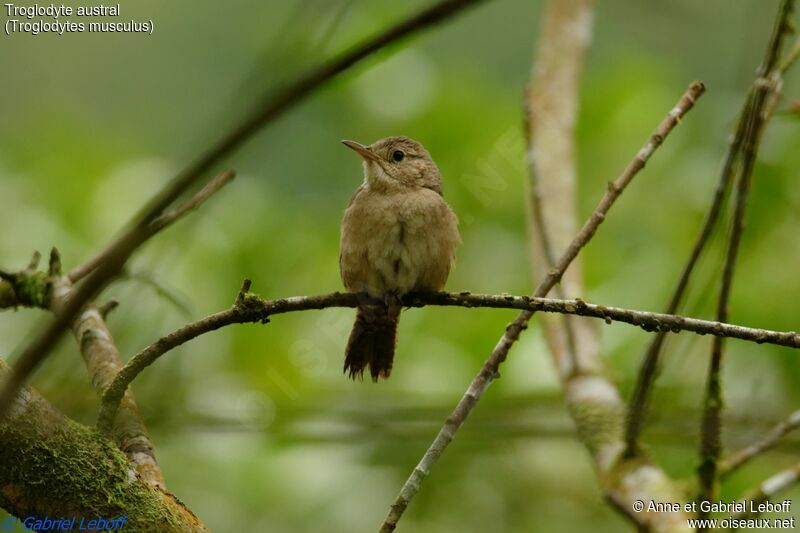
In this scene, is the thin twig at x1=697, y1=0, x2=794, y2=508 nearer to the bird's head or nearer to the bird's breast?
the bird's breast

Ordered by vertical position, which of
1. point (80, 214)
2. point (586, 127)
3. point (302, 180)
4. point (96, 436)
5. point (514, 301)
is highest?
point (586, 127)

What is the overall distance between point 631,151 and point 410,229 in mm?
2139

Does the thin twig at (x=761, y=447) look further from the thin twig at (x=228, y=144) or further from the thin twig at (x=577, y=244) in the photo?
the thin twig at (x=228, y=144)

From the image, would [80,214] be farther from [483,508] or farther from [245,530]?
[483,508]

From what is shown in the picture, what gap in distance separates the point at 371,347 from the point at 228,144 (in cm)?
326

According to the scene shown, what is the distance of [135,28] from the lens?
530cm

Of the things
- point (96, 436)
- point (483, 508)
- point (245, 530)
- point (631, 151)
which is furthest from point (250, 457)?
point (631, 151)

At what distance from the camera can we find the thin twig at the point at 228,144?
1004 millimetres

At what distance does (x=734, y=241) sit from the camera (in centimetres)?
281

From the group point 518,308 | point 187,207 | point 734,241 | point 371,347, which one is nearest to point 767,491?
point 734,241

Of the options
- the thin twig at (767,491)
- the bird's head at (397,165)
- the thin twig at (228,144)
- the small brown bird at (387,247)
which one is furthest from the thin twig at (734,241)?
the thin twig at (228,144)

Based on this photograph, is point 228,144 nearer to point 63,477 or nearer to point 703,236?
point 63,477

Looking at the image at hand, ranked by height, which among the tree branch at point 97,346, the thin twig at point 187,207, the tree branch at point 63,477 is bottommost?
the tree branch at point 63,477

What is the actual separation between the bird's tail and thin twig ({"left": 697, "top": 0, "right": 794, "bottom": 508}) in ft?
5.44
